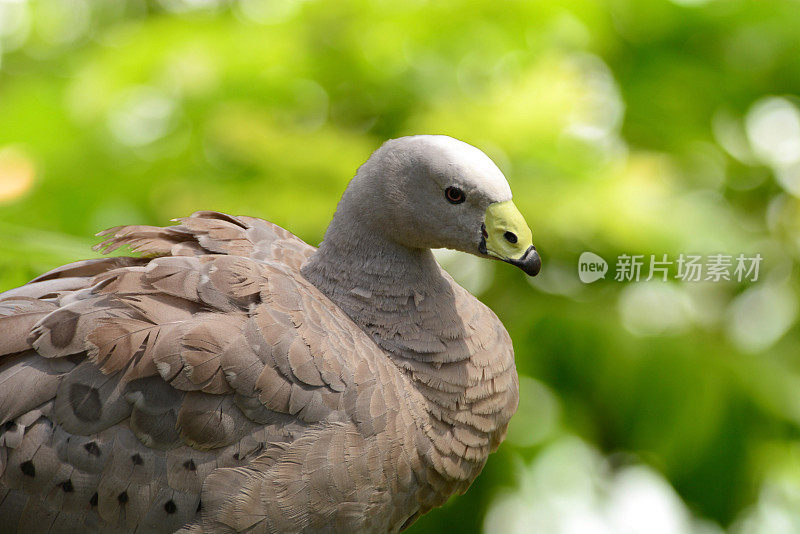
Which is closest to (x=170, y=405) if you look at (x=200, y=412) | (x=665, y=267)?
(x=200, y=412)

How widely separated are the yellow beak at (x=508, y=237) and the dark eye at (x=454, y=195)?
0.04 metres

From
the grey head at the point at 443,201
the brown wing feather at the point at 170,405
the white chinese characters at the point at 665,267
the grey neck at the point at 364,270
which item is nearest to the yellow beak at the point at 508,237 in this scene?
the grey head at the point at 443,201

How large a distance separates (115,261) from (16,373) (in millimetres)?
257

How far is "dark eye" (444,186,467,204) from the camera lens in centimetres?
123

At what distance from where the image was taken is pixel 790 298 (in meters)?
2.45

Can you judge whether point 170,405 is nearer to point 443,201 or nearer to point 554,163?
point 443,201

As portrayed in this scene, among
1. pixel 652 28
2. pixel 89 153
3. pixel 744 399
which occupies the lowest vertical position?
pixel 744 399

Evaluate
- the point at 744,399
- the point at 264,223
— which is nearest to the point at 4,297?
the point at 264,223

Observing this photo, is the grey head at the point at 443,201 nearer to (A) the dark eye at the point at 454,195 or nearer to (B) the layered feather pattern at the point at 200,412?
(A) the dark eye at the point at 454,195

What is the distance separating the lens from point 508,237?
1207 mm

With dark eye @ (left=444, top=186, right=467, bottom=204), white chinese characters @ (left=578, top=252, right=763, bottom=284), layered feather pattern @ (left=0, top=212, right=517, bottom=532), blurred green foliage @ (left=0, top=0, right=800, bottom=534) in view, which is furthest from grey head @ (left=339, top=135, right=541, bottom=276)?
white chinese characters @ (left=578, top=252, right=763, bottom=284)

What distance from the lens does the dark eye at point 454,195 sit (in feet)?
4.03

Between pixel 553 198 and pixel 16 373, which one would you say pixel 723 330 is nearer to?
pixel 553 198

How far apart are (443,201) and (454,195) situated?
19mm
